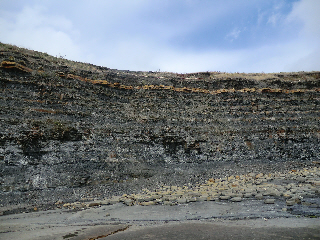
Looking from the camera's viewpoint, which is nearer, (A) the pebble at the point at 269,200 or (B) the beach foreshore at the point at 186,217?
(B) the beach foreshore at the point at 186,217

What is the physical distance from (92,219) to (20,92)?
12.8m

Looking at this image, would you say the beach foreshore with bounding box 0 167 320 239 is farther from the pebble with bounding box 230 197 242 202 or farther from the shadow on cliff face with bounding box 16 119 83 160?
the shadow on cliff face with bounding box 16 119 83 160

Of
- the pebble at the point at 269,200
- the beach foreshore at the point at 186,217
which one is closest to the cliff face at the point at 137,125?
the beach foreshore at the point at 186,217

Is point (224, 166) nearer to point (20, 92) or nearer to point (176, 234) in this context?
point (176, 234)

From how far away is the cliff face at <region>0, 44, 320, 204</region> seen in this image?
1529cm

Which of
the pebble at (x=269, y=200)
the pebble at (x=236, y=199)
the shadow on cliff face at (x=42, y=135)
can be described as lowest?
the pebble at (x=236, y=199)

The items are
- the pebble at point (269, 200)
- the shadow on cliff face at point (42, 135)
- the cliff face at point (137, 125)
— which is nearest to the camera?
the pebble at point (269, 200)

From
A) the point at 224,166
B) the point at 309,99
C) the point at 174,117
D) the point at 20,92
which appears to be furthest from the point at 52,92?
the point at 309,99

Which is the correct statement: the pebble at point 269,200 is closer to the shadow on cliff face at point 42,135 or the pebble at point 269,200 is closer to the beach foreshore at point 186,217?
the beach foreshore at point 186,217

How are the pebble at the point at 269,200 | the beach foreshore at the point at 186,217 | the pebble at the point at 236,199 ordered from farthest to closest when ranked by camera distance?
the pebble at the point at 236,199 → the pebble at the point at 269,200 → the beach foreshore at the point at 186,217

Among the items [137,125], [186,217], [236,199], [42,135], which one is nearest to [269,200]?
[236,199]

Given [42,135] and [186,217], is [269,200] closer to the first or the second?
[186,217]

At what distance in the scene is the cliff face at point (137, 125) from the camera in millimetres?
15289

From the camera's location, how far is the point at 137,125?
20.2 metres
